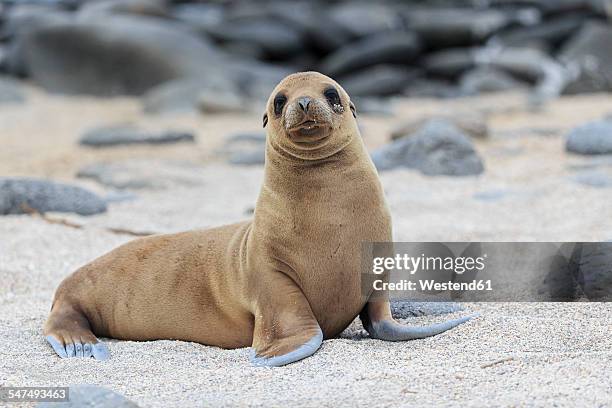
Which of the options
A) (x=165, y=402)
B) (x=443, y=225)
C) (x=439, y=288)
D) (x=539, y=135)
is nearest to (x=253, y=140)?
(x=539, y=135)

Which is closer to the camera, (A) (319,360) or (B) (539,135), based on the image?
(A) (319,360)

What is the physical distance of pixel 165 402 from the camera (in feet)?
10.1

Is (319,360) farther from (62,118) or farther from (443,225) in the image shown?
(62,118)

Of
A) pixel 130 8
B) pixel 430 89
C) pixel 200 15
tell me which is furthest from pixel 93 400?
pixel 200 15

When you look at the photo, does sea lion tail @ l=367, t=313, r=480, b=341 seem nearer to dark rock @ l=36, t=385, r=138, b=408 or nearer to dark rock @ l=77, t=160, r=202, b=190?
dark rock @ l=36, t=385, r=138, b=408

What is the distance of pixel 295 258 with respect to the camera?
12.3 feet

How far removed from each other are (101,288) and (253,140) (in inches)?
272

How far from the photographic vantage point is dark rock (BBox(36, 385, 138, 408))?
2.77 meters

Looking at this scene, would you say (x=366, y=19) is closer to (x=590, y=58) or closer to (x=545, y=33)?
(x=545, y=33)

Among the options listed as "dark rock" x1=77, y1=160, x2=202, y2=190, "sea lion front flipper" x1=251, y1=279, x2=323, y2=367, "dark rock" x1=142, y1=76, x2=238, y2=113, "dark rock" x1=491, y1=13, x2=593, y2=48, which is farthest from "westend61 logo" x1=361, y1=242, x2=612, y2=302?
"dark rock" x1=491, y1=13, x2=593, y2=48

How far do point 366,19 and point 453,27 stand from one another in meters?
1.62

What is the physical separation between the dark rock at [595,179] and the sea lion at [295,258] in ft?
12.2

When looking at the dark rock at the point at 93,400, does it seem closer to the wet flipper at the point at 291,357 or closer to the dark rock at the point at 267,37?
the wet flipper at the point at 291,357

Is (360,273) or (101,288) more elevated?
(360,273)
